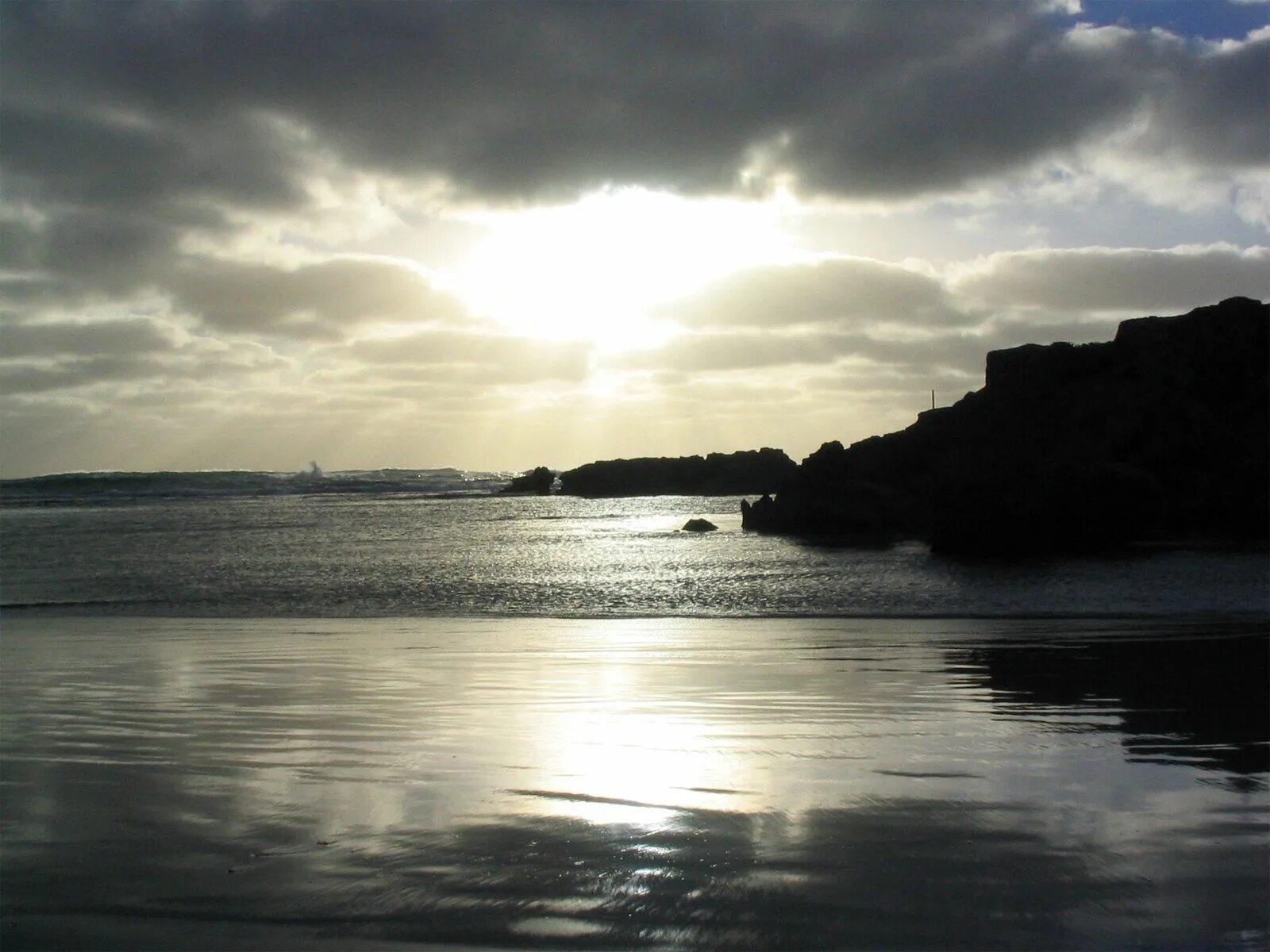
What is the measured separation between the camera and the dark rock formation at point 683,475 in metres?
99.2

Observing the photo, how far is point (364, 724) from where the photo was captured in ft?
28.5

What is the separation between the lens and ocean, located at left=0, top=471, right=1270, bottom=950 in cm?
459

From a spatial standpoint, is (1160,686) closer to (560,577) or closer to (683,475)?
(560,577)

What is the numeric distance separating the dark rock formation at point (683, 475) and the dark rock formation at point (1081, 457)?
52.3 metres

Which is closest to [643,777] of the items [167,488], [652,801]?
[652,801]

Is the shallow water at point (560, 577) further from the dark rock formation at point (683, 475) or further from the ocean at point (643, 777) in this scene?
the dark rock formation at point (683, 475)

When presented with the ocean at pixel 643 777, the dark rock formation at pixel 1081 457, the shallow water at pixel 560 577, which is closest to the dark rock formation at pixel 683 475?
the dark rock formation at pixel 1081 457

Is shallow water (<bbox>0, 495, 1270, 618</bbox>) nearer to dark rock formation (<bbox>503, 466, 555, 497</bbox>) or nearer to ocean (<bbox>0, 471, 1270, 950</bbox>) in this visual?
ocean (<bbox>0, 471, 1270, 950</bbox>)

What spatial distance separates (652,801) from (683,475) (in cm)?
9743

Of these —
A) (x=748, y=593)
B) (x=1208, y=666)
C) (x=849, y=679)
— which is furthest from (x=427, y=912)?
(x=748, y=593)

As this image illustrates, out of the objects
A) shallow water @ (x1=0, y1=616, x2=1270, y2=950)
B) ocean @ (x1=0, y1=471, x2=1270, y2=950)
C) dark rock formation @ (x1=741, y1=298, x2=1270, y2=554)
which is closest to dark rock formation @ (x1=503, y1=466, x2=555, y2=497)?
dark rock formation @ (x1=741, y1=298, x2=1270, y2=554)

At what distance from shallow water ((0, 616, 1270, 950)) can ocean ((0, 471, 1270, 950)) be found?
0.03 metres

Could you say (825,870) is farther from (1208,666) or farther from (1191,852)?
(1208,666)

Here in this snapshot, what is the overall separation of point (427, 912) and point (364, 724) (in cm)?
431
